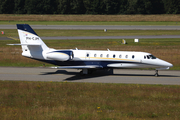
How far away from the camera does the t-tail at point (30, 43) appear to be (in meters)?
28.8

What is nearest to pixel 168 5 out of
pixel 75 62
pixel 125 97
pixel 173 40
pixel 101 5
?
pixel 101 5

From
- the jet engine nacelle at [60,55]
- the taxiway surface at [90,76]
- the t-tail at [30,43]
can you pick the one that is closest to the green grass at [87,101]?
the taxiway surface at [90,76]

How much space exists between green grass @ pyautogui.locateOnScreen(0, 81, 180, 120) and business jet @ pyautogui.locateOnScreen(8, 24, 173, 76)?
566cm

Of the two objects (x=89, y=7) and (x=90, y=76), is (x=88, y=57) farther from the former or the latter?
(x=89, y=7)

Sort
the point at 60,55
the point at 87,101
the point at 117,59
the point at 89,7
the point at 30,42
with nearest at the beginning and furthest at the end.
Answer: the point at 87,101
the point at 117,59
the point at 60,55
the point at 30,42
the point at 89,7

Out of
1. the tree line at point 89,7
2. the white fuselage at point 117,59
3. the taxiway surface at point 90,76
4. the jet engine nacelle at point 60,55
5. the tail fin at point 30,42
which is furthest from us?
the tree line at point 89,7

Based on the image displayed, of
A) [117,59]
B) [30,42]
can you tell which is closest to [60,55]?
[30,42]

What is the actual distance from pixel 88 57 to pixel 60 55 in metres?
3.13

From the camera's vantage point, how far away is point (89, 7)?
124 meters

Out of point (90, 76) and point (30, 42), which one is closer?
point (90, 76)

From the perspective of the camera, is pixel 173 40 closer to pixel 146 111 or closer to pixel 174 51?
pixel 174 51

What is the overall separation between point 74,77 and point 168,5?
107215mm

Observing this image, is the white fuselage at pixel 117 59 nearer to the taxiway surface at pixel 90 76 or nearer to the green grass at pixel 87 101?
the taxiway surface at pixel 90 76

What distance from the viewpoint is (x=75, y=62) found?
93.2 ft
